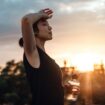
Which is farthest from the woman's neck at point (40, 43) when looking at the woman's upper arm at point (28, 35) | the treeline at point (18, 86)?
the treeline at point (18, 86)

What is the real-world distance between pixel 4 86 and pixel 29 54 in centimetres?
2344

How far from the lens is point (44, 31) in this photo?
367 centimetres

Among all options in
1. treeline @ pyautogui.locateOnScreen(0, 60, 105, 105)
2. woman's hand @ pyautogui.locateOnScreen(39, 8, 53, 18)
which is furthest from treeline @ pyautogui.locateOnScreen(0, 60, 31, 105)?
woman's hand @ pyautogui.locateOnScreen(39, 8, 53, 18)

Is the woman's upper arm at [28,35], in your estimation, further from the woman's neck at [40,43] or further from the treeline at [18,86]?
the treeline at [18,86]

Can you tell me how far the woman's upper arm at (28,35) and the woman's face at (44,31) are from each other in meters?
0.13

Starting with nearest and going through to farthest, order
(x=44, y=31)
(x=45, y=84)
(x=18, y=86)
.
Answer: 1. (x=45, y=84)
2. (x=44, y=31)
3. (x=18, y=86)

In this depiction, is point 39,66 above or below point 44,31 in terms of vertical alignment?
below

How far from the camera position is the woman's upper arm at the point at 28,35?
3514mm

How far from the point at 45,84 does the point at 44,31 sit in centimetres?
45

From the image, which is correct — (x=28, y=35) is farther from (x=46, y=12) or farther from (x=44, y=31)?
(x=46, y=12)

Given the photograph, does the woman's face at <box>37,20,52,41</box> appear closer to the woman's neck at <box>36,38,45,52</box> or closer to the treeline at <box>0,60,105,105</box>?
the woman's neck at <box>36,38,45,52</box>

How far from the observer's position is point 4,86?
87.9ft

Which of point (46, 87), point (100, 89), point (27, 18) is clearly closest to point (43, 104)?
point (46, 87)

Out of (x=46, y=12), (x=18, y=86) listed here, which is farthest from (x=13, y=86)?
(x=46, y=12)
